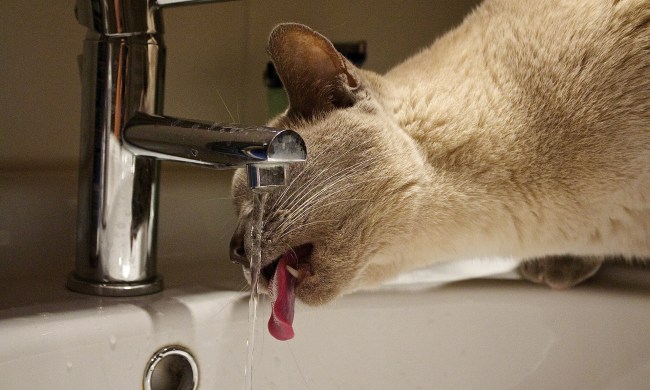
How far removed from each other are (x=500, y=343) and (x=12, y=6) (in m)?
0.87

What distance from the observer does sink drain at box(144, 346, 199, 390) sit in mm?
963

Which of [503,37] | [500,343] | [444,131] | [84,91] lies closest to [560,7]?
[503,37]

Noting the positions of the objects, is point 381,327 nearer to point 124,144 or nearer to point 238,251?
point 238,251

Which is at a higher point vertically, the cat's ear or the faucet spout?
the cat's ear

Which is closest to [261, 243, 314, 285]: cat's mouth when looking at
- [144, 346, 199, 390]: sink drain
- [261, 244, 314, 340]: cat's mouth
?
[261, 244, 314, 340]: cat's mouth

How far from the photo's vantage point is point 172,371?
39.1 inches

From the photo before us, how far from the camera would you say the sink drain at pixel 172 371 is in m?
0.96

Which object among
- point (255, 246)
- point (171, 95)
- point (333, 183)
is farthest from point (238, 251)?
point (171, 95)

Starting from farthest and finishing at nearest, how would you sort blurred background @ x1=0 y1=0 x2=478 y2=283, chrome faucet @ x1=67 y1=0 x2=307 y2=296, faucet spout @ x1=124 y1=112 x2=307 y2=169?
1. blurred background @ x1=0 y1=0 x2=478 y2=283
2. chrome faucet @ x1=67 y1=0 x2=307 y2=296
3. faucet spout @ x1=124 y1=112 x2=307 y2=169

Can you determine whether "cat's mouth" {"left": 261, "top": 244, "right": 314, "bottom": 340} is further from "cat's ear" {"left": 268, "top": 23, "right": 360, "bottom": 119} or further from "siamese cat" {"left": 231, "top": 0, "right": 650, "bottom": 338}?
"cat's ear" {"left": 268, "top": 23, "right": 360, "bottom": 119}

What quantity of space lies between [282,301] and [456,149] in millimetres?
296

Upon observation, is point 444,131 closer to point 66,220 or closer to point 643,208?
point 643,208

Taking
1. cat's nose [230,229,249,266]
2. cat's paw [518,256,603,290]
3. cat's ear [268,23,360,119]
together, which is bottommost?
cat's paw [518,256,603,290]

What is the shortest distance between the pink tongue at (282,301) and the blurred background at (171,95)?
0.78 ft
